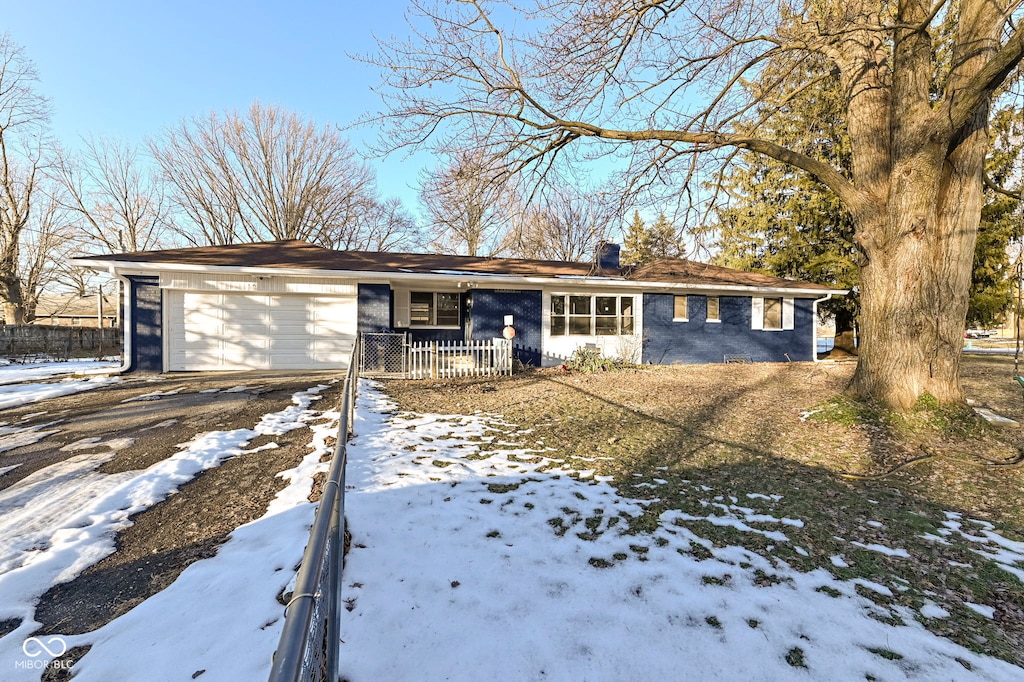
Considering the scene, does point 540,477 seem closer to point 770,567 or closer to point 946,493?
point 770,567

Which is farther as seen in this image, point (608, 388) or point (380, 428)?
point (608, 388)

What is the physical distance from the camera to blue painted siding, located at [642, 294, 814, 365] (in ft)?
46.2

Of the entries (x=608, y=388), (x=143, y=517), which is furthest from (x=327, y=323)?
(x=143, y=517)

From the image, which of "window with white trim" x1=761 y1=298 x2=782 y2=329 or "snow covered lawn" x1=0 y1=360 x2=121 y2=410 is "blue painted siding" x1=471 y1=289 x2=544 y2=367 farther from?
"snow covered lawn" x1=0 y1=360 x2=121 y2=410

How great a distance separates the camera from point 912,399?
5891 millimetres

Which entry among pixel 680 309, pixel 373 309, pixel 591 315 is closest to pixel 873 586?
pixel 591 315

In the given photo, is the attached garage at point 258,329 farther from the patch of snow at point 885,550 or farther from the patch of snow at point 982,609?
the patch of snow at point 982,609

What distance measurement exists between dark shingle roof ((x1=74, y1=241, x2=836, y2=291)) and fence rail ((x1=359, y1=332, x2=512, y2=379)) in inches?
88.4

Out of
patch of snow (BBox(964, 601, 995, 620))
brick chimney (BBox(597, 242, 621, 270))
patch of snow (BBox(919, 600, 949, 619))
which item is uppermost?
brick chimney (BBox(597, 242, 621, 270))

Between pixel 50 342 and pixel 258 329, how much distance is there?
13.7 meters

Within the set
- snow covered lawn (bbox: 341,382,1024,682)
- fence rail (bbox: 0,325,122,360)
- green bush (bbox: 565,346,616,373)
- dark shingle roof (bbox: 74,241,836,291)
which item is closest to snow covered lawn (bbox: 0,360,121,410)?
dark shingle roof (bbox: 74,241,836,291)

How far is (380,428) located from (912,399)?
7.48 metres

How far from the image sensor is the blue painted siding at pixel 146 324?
1096 centimetres

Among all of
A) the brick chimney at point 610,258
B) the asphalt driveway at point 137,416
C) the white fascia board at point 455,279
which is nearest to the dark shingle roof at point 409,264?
the white fascia board at point 455,279
